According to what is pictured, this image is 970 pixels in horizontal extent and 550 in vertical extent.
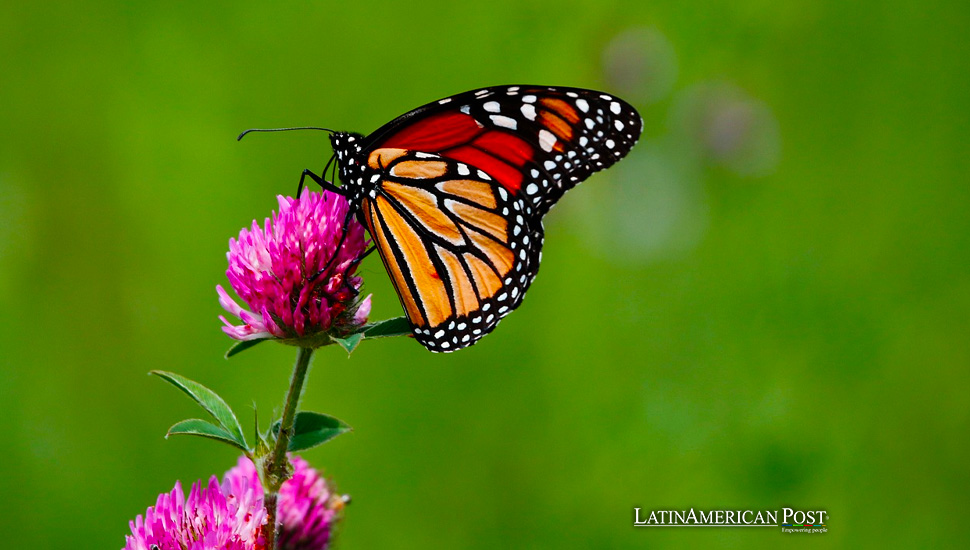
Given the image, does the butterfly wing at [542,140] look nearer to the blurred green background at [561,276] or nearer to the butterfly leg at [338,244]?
the butterfly leg at [338,244]

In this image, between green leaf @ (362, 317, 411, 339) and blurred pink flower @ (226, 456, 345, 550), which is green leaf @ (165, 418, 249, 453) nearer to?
green leaf @ (362, 317, 411, 339)

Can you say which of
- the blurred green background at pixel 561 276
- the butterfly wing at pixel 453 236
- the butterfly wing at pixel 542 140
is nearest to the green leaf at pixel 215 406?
the butterfly wing at pixel 453 236

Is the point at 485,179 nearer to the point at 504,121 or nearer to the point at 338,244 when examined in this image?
the point at 504,121

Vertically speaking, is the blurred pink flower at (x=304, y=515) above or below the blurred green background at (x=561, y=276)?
below

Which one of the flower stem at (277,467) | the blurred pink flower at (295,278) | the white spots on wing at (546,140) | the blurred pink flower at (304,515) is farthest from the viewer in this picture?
the white spots on wing at (546,140)

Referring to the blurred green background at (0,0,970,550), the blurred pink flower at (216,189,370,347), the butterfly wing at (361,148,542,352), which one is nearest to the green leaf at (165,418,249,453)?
the blurred pink flower at (216,189,370,347)

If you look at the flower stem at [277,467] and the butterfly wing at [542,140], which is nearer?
the flower stem at [277,467]

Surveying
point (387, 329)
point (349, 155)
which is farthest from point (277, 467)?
point (349, 155)

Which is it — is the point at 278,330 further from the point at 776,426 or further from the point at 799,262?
the point at 799,262
